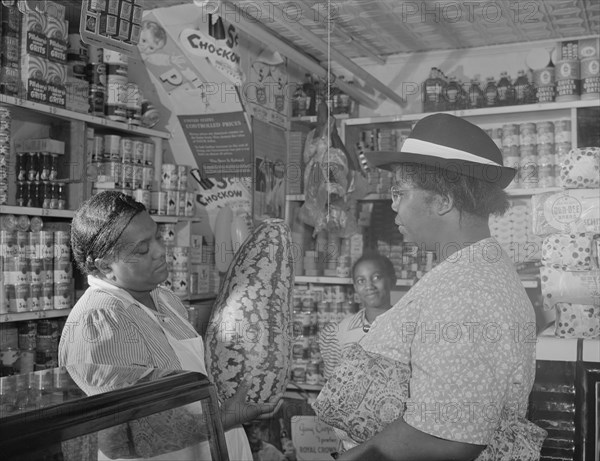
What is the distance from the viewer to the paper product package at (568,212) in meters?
2.95

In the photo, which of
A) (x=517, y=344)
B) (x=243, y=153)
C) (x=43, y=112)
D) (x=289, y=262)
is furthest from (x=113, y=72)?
(x=517, y=344)

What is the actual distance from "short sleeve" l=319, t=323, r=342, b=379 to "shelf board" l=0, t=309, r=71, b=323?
1477 millimetres

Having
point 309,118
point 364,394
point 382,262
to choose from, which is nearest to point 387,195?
point 382,262

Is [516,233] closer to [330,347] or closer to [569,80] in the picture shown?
[569,80]

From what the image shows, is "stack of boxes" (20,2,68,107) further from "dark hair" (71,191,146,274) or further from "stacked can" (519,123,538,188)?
"stacked can" (519,123,538,188)

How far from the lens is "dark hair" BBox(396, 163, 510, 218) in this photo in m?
1.57

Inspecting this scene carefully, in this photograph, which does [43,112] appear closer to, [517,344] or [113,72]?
[113,72]

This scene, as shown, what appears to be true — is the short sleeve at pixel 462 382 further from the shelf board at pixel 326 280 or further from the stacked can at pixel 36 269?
the shelf board at pixel 326 280

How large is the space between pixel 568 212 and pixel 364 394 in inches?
74.1

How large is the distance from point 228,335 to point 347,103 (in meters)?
2.98

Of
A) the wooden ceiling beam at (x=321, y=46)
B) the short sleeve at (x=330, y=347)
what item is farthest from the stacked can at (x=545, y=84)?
the short sleeve at (x=330, y=347)

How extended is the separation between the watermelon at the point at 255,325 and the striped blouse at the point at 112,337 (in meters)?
0.22

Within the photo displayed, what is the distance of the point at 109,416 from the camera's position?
1.00 m

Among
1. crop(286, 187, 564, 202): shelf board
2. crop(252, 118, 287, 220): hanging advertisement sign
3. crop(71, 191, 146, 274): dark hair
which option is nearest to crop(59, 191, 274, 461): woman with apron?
crop(71, 191, 146, 274): dark hair
